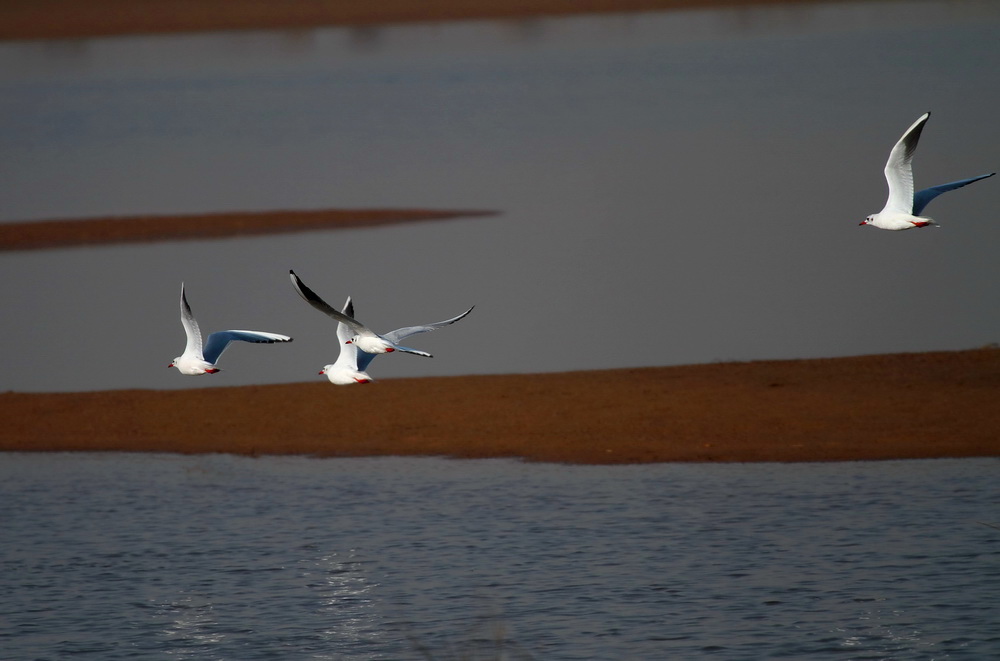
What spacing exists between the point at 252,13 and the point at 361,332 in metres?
35.9

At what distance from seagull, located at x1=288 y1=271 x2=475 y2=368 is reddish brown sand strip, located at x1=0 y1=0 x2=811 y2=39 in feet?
106

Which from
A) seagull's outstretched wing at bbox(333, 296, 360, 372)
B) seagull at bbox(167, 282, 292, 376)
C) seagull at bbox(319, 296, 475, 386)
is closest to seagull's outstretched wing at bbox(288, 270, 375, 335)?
seagull at bbox(319, 296, 475, 386)

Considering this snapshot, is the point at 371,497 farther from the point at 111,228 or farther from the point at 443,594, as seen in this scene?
the point at 111,228

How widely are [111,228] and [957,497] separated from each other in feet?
58.3

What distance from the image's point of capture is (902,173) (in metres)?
11.6

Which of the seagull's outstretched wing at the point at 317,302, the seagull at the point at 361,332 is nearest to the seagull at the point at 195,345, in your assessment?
the seagull at the point at 361,332

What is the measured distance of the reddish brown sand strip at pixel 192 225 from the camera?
2577 cm

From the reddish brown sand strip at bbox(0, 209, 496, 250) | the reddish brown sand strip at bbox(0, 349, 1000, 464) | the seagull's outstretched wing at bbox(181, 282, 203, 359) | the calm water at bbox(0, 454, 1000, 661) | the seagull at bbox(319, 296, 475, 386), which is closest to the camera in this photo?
the calm water at bbox(0, 454, 1000, 661)

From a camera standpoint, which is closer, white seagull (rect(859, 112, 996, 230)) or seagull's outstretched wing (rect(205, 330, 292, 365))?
white seagull (rect(859, 112, 996, 230))

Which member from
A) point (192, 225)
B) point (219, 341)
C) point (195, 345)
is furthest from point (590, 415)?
point (192, 225)

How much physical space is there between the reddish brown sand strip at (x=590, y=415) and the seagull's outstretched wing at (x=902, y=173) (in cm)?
368

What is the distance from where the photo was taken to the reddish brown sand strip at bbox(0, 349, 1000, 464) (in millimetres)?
15250

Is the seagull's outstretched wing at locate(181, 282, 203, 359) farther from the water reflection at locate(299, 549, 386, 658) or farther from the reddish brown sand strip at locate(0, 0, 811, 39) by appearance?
the reddish brown sand strip at locate(0, 0, 811, 39)

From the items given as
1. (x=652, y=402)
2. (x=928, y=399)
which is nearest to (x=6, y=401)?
(x=652, y=402)
